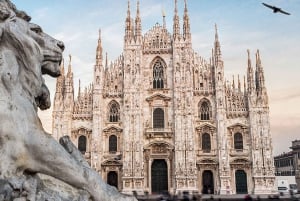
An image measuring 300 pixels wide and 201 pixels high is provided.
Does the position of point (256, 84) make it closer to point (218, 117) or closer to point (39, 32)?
point (218, 117)

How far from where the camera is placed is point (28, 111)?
4.53 m

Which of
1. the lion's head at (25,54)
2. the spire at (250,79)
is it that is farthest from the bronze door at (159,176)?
the lion's head at (25,54)

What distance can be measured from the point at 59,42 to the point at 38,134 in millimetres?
1428

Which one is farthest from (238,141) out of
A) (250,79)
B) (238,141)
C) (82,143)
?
(82,143)

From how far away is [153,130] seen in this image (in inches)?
1355

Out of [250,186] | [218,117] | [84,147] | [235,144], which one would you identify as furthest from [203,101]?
[84,147]

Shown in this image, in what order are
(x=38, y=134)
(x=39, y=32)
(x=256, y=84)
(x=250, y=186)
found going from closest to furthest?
1. (x=38, y=134)
2. (x=39, y=32)
3. (x=250, y=186)
4. (x=256, y=84)

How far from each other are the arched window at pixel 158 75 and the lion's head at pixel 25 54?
30.4 metres

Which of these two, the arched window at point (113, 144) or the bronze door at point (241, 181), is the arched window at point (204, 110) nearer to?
the bronze door at point (241, 181)

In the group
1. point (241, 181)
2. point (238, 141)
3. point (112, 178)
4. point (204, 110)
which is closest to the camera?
point (241, 181)

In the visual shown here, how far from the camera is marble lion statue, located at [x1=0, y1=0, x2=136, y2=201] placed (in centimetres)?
428

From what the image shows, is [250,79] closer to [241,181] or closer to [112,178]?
[241,181]

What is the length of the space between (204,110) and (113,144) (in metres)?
8.48

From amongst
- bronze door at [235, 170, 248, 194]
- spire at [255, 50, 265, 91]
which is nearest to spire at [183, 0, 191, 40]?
spire at [255, 50, 265, 91]
